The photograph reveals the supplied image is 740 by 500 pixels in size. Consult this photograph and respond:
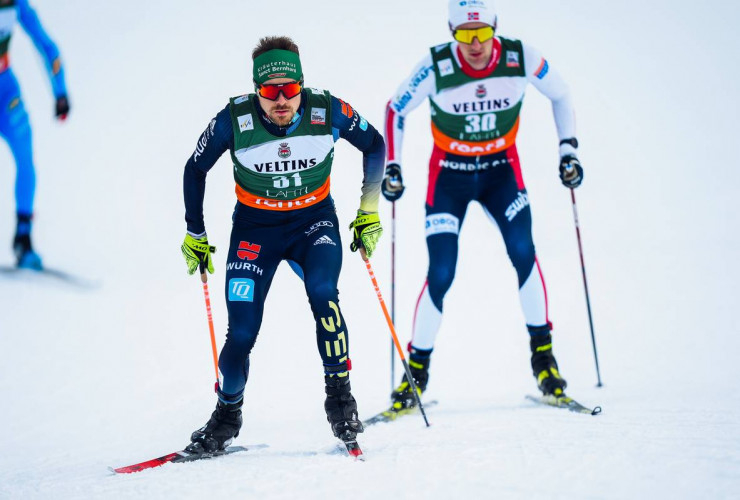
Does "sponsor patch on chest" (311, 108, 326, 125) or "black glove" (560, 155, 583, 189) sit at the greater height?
"sponsor patch on chest" (311, 108, 326, 125)

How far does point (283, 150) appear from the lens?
3.30m

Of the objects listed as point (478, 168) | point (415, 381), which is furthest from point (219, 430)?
point (478, 168)

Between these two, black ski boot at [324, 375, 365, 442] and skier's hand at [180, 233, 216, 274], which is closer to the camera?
black ski boot at [324, 375, 365, 442]

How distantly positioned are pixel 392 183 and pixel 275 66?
4.20 ft

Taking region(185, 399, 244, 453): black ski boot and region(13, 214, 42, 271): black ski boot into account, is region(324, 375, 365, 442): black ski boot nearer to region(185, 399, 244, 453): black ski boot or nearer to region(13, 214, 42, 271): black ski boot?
region(185, 399, 244, 453): black ski boot

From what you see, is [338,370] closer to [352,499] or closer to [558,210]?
[352,499]

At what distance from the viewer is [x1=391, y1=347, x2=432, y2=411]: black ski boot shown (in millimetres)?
4148

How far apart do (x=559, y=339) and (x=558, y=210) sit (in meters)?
4.35

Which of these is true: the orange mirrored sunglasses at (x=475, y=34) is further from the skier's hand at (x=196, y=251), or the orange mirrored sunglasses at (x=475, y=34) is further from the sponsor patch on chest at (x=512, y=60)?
the skier's hand at (x=196, y=251)

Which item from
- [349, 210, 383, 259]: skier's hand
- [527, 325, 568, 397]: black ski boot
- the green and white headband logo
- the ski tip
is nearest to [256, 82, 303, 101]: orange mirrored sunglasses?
the green and white headband logo

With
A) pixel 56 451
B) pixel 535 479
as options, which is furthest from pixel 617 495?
pixel 56 451

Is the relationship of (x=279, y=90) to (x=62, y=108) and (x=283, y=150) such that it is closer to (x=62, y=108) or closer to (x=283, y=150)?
(x=283, y=150)

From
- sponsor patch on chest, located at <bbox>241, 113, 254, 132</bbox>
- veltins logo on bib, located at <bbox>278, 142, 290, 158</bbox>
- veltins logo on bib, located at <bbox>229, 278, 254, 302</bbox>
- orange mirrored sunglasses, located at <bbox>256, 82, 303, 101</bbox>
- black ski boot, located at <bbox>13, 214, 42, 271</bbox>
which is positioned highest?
orange mirrored sunglasses, located at <bbox>256, 82, 303, 101</bbox>

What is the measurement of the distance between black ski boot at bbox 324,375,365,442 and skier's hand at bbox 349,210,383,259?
68 cm
